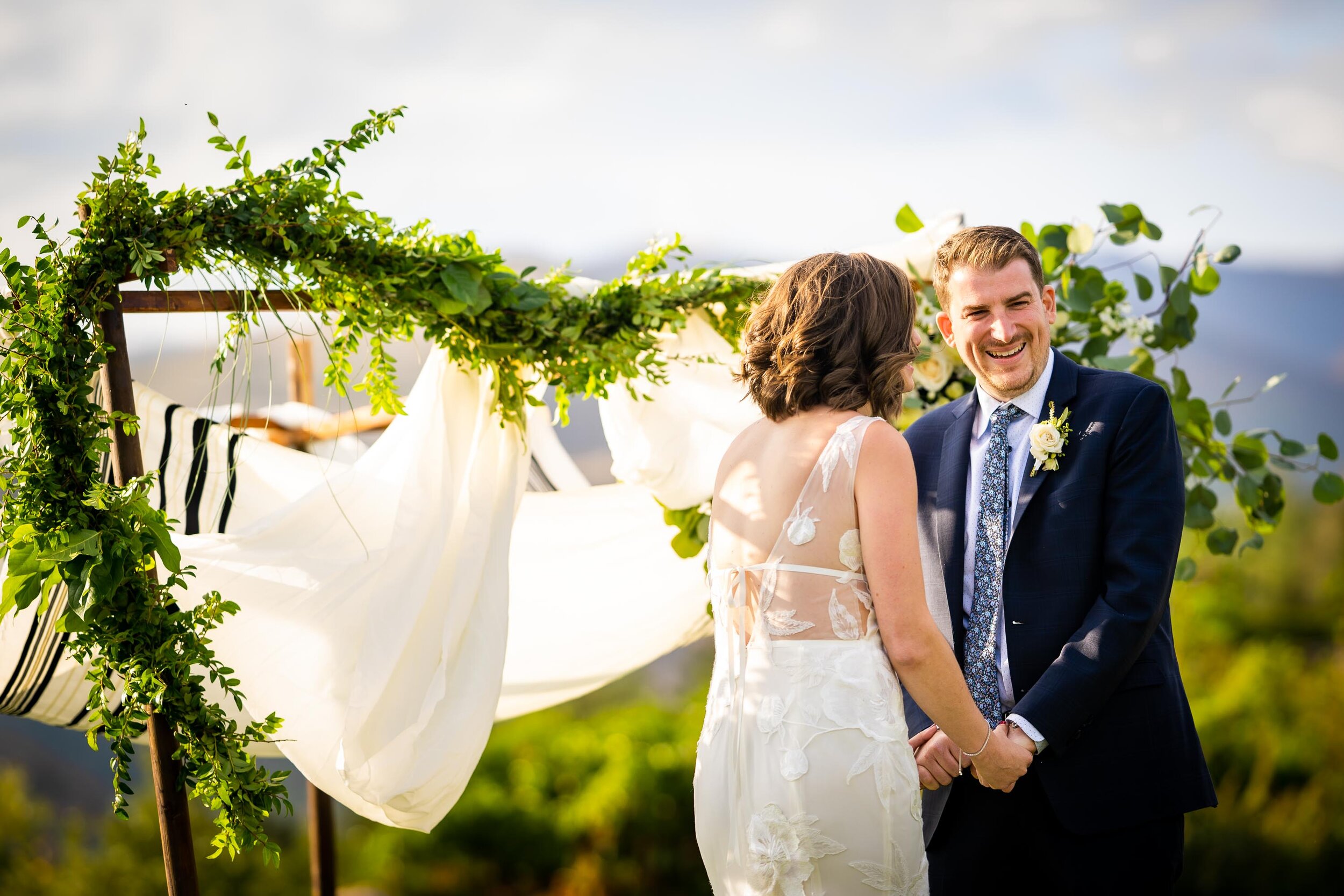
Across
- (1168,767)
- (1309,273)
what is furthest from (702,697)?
(1309,273)

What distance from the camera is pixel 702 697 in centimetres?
531

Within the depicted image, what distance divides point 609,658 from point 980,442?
151 cm

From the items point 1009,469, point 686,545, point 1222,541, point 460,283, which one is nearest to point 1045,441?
point 1009,469

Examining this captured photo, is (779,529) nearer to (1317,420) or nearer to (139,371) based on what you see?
(139,371)

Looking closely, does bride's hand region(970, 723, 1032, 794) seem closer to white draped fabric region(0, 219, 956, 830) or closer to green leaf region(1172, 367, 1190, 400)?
white draped fabric region(0, 219, 956, 830)

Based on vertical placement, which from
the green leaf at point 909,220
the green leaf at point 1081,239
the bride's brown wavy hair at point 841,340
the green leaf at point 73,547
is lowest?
the green leaf at point 73,547

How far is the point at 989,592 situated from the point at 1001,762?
0.35m

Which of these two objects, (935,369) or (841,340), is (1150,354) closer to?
(935,369)

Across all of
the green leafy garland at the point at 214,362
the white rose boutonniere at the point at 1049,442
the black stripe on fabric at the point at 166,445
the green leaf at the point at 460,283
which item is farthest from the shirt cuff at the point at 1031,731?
the black stripe on fabric at the point at 166,445

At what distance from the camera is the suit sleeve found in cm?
188

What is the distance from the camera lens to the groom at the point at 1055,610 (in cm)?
191

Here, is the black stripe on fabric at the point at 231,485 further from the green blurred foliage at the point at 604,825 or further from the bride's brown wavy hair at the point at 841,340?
the green blurred foliage at the point at 604,825

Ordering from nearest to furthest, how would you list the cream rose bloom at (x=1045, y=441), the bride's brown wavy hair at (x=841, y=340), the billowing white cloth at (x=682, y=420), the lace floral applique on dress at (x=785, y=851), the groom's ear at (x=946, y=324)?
the lace floral applique on dress at (x=785, y=851) < the bride's brown wavy hair at (x=841, y=340) < the cream rose bloom at (x=1045, y=441) < the groom's ear at (x=946, y=324) < the billowing white cloth at (x=682, y=420)

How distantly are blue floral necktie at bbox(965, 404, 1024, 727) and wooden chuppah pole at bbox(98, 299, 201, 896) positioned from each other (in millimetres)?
1707
